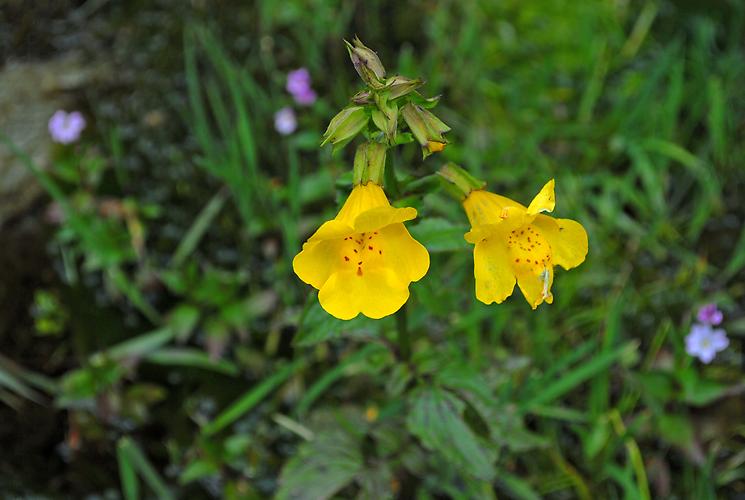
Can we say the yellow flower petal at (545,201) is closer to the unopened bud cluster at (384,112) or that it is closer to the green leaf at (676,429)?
the unopened bud cluster at (384,112)

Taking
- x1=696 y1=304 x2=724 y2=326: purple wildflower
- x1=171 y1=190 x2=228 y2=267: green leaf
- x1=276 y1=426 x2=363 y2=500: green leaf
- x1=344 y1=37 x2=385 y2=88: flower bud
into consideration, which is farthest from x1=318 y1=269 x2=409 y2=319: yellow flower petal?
x1=171 y1=190 x2=228 y2=267: green leaf

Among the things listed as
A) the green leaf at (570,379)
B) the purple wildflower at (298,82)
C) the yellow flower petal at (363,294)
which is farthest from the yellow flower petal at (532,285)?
the purple wildflower at (298,82)

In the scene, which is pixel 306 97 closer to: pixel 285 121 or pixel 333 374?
pixel 285 121

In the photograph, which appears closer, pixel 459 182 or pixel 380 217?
pixel 380 217

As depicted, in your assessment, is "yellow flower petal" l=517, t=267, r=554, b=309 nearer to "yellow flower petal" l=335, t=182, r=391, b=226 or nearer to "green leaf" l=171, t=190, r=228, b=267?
"yellow flower petal" l=335, t=182, r=391, b=226

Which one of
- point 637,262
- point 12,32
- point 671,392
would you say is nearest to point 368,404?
point 671,392

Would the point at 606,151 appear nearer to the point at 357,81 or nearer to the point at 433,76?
the point at 433,76

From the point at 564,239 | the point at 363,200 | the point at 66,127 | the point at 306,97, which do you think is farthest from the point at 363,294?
the point at 66,127
